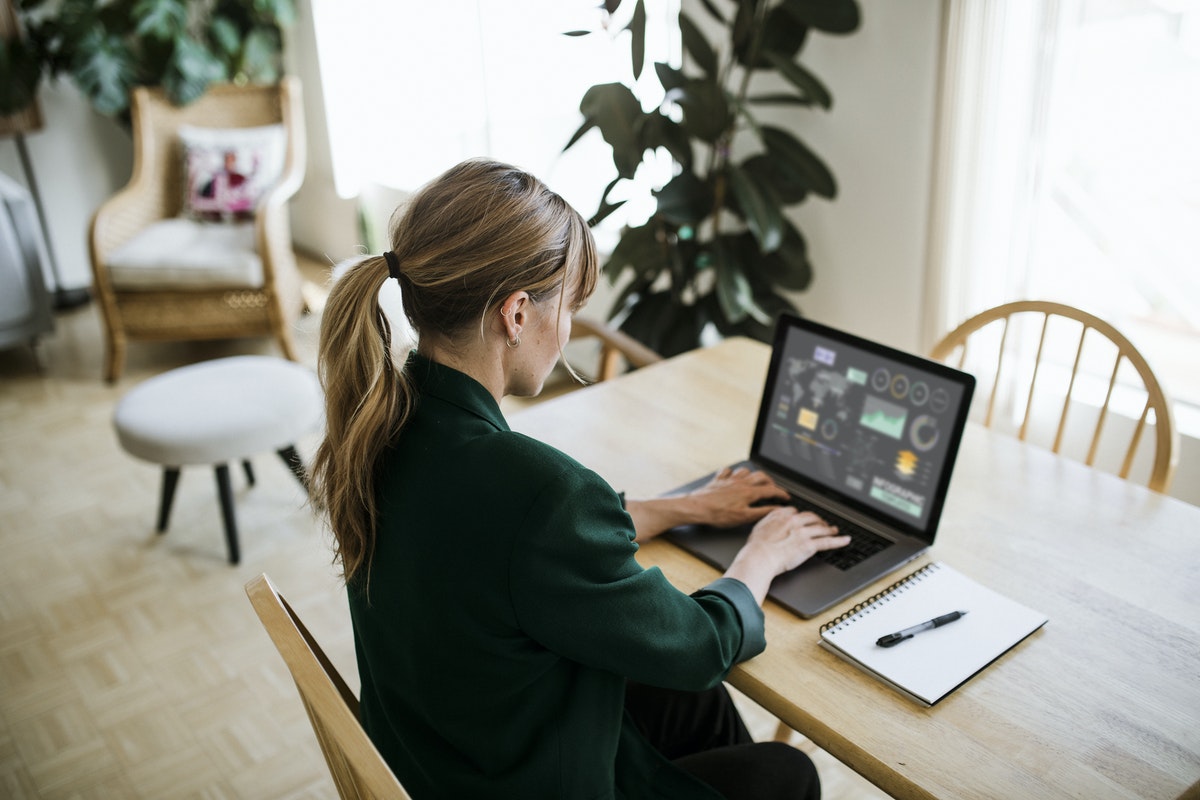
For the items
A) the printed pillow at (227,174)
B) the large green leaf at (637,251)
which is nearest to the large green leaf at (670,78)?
the large green leaf at (637,251)

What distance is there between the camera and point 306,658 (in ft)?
2.90

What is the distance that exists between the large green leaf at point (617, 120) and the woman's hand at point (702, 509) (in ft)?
3.61

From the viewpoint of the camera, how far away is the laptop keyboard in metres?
1.26

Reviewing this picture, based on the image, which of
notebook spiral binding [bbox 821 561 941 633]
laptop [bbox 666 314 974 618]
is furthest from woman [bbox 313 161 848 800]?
laptop [bbox 666 314 974 618]

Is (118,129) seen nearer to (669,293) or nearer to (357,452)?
(669,293)

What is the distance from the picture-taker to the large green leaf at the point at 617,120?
2219mm

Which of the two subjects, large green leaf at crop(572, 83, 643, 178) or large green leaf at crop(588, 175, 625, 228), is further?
large green leaf at crop(588, 175, 625, 228)

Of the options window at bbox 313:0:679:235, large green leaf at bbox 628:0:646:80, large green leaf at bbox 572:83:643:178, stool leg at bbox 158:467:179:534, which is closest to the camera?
large green leaf at bbox 628:0:646:80

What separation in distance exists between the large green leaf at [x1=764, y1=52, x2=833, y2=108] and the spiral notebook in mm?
1503

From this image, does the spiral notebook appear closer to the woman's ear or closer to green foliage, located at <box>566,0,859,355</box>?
the woman's ear

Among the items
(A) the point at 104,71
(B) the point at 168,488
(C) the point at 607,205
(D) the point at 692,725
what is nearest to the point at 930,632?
(D) the point at 692,725

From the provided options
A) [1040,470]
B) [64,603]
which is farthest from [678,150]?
[64,603]

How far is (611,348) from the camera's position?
2098 mm

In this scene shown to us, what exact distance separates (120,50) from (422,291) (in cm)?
387
